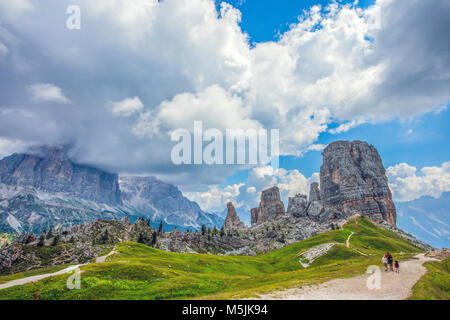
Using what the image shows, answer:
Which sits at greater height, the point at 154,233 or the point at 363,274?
the point at 363,274

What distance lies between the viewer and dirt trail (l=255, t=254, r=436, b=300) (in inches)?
1000

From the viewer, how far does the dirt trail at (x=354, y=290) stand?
2539 centimetres

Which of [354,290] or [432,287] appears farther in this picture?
[432,287]

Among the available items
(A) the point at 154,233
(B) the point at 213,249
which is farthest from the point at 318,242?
(A) the point at 154,233

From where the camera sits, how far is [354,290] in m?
28.8

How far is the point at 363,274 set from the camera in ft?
124
